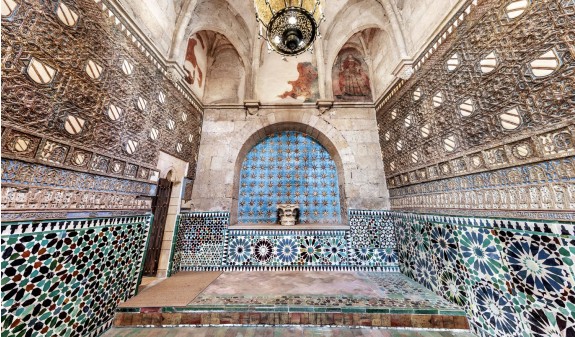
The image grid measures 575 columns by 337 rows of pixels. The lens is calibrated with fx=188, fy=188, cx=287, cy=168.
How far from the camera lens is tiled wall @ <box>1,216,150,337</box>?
5.09 feet

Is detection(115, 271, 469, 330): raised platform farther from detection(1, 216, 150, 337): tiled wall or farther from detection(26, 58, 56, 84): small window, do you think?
detection(26, 58, 56, 84): small window

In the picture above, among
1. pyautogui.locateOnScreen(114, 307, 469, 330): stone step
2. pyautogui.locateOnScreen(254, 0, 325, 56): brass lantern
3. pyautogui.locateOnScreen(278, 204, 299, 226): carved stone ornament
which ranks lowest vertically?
pyautogui.locateOnScreen(114, 307, 469, 330): stone step

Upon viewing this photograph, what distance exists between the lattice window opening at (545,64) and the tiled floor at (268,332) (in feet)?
9.36

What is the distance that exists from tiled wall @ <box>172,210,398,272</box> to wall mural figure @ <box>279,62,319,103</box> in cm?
315

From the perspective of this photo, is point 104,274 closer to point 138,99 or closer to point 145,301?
point 145,301

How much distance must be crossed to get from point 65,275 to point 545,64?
4906 mm

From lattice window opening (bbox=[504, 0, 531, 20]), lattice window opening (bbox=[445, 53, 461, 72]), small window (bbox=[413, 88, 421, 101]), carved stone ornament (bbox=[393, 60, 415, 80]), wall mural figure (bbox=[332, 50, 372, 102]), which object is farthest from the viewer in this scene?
wall mural figure (bbox=[332, 50, 372, 102])

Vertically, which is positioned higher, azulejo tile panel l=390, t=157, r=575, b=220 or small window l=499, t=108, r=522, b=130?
small window l=499, t=108, r=522, b=130

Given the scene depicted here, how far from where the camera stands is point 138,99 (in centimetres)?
277

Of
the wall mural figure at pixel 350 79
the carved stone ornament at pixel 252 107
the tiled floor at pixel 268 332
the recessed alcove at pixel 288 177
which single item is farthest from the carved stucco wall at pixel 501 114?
the carved stone ornament at pixel 252 107

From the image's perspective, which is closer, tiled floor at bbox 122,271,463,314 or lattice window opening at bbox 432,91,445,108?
tiled floor at bbox 122,271,463,314

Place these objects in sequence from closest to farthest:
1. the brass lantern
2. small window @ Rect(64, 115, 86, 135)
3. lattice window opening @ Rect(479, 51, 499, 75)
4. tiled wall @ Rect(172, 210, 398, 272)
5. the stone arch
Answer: small window @ Rect(64, 115, 86, 135) → lattice window opening @ Rect(479, 51, 499, 75) → the brass lantern → tiled wall @ Rect(172, 210, 398, 272) → the stone arch

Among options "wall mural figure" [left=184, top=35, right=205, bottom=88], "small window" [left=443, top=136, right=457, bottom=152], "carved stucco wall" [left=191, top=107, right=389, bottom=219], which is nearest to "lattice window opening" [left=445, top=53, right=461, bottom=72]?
"small window" [left=443, top=136, right=457, bottom=152]

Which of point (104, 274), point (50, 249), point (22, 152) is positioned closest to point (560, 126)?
point (22, 152)
